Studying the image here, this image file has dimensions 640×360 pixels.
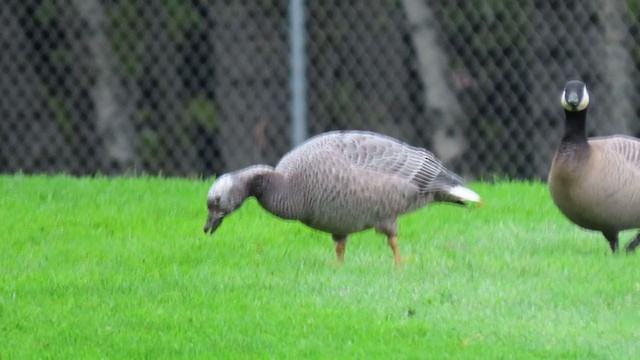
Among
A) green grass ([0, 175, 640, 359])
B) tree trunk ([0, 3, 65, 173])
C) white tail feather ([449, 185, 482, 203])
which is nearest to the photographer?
green grass ([0, 175, 640, 359])

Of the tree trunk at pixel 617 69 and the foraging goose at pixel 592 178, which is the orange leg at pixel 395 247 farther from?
the tree trunk at pixel 617 69

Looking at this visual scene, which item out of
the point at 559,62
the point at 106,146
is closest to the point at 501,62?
the point at 559,62

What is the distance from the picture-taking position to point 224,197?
728 centimetres

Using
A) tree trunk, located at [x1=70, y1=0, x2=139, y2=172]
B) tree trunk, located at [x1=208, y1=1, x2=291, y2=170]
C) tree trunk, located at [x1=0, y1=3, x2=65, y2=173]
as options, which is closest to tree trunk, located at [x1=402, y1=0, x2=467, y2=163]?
tree trunk, located at [x1=208, y1=1, x2=291, y2=170]

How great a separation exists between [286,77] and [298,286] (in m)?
5.06

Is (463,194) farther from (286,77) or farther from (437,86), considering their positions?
(286,77)

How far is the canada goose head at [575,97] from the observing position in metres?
7.71

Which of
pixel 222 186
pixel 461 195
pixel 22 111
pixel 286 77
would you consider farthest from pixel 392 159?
pixel 22 111

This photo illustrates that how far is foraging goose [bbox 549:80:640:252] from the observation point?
7613 millimetres

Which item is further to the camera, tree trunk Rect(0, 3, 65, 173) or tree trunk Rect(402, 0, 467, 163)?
tree trunk Rect(0, 3, 65, 173)

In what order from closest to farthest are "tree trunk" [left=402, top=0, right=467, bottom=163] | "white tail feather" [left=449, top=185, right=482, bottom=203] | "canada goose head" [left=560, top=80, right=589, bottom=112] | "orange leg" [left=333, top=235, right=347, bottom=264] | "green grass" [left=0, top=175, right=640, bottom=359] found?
"green grass" [left=0, top=175, right=640, bottom=359] → "orange leg" [left=333, top=235, right=347, bottom=264] → "canada goose head" [left=560, top=80, right=589, bottom=112] → "white tail feather" [left=449, top=185, right=482, bottom=203] → "tree trunk" [left=402, top=0, right=467, bottom=163]

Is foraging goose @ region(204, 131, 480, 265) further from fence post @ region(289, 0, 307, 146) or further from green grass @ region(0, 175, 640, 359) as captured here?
fence post @ region(289, 0, 307, 146)

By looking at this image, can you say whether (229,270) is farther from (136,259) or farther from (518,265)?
(518,265)

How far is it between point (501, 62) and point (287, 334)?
554 cm
